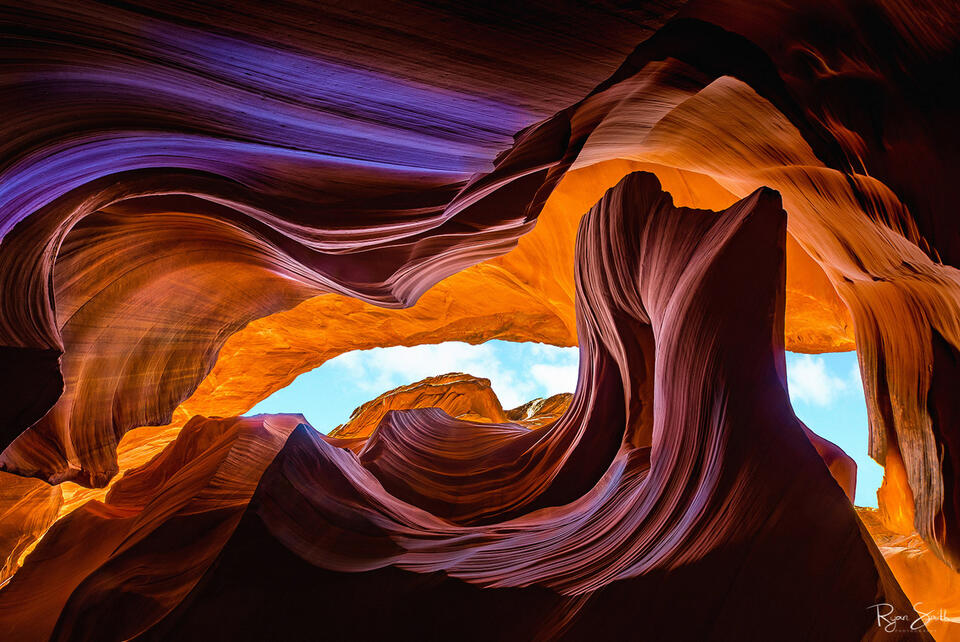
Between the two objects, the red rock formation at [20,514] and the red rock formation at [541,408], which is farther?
the red rock formation at [541,408]

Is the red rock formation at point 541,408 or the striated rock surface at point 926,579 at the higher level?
the red rock formation at point 541,408

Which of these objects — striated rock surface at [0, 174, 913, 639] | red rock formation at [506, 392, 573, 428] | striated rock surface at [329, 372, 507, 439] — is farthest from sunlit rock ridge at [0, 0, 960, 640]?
red rock formation at [506, 392, 573, 428]

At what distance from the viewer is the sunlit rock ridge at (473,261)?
2086 millimetres

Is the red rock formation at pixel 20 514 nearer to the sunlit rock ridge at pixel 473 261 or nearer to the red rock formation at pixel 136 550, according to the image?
the sunlit rock ridge at pixel 473 261

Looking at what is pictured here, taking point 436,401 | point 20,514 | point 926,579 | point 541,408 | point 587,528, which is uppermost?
point 587,528

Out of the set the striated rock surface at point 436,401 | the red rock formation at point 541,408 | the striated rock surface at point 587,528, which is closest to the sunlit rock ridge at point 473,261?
the striated rock surface at point 587,528

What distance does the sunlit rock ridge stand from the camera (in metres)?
2.09

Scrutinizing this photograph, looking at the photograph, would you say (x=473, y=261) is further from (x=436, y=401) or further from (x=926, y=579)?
(x=926, y=579)

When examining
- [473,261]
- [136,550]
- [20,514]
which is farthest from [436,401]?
[136,550]

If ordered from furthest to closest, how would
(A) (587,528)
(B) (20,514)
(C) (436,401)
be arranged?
(C) (436,401) → (B) (20,514) → (A) (587,528)

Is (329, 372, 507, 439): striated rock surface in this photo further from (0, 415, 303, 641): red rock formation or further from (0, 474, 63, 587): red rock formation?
(0, 415, 303, 641): red rock formation

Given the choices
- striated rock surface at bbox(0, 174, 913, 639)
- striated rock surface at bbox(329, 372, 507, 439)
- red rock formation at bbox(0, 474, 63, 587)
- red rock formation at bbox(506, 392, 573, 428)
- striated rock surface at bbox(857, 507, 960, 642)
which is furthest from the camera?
red rock formation at bbox(506, 392, 573, 428)

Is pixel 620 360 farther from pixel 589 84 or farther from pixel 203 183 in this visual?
pixel 203 183

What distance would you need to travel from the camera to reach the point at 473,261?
5.64m
